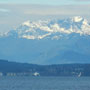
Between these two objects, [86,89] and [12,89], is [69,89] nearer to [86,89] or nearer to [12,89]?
[86,89]

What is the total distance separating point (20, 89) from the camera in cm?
15788

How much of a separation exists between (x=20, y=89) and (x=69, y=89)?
42.3ft

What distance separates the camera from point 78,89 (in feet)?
513

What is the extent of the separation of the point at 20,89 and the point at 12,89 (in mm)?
2236

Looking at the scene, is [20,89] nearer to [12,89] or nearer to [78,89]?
[12,89]

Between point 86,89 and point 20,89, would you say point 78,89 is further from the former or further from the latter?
point 20,89

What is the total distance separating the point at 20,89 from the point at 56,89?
9.47 m

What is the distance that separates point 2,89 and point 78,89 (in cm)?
1984

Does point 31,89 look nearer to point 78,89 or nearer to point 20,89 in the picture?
point 20,89

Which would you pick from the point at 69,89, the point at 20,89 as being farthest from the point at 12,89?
the point at 69,89

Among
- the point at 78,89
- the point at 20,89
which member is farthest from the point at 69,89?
the point at 20,89

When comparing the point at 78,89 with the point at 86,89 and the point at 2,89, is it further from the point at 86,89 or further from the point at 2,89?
the point at 2,89

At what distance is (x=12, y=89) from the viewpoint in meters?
157

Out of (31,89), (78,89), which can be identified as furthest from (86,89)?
(31,89)
